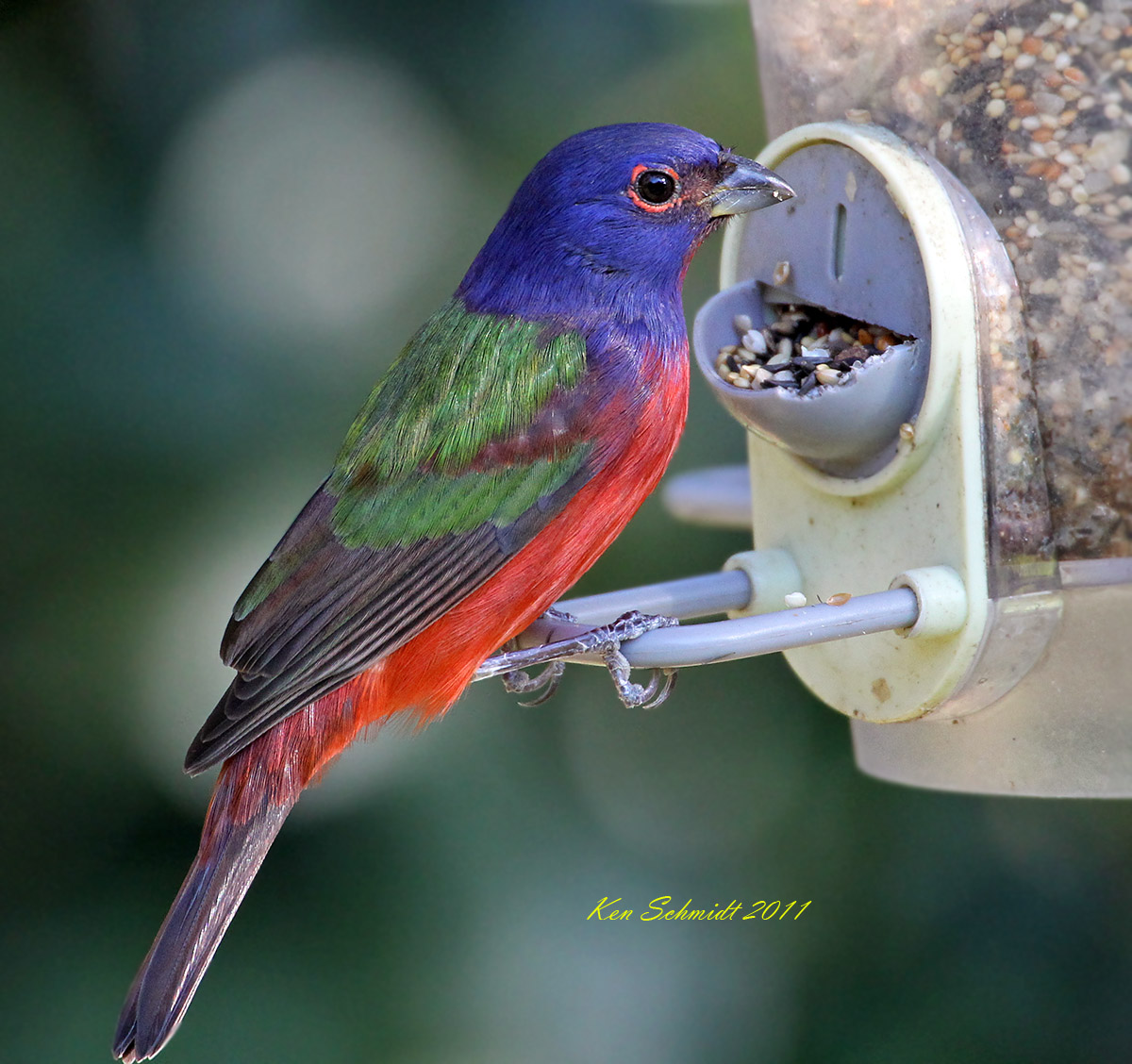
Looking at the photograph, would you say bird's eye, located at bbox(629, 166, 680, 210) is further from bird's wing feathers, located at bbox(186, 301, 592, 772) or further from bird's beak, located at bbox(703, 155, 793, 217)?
bird's wing feathers, located at bbox(186, 301, 592, 772)

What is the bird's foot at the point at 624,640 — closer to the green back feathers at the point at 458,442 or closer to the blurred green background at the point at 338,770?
the green back feathers at the point at 458,442

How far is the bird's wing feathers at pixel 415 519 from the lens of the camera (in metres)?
2.78

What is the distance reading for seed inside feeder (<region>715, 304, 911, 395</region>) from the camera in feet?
8.93

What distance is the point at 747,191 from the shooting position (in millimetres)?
2941

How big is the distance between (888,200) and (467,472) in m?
0.98

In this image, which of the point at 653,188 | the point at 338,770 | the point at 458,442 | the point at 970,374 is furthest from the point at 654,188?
the point at 338,770

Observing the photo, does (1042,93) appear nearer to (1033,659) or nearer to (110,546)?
(1033,659)

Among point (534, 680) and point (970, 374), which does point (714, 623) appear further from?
point (534, 680)

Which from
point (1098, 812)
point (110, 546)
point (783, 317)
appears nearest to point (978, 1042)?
point (1098, 812)

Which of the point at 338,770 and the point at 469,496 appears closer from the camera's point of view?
the point at 469,496

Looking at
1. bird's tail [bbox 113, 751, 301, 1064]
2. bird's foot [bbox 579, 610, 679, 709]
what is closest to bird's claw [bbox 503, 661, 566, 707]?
bird's foot [bbox 579, 610, 679, 709]

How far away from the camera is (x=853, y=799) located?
13.3ft

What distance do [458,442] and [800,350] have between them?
2.35ft

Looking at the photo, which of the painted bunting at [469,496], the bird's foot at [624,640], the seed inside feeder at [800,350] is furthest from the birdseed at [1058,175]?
the bird's foot at [624,640]
